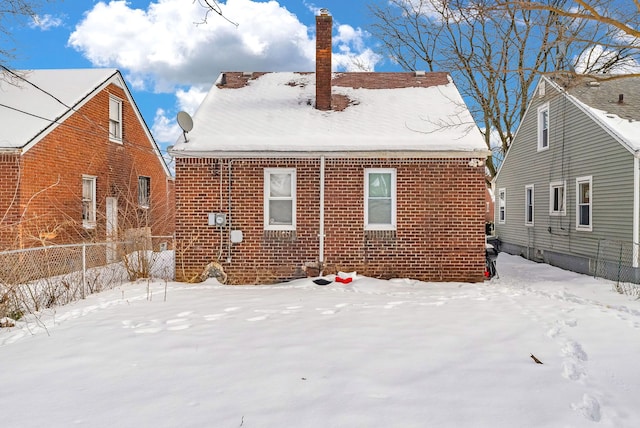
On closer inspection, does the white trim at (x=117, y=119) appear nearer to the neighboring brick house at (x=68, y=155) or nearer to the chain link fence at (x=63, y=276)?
the neighboring brick house at (x=68, y=155)

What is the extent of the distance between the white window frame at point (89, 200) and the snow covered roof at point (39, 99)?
246 cm

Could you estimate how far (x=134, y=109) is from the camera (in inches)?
725

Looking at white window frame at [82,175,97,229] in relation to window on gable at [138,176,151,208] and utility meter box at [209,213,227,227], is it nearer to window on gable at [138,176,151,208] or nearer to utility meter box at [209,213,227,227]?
window on gable at [138,176,151,208]

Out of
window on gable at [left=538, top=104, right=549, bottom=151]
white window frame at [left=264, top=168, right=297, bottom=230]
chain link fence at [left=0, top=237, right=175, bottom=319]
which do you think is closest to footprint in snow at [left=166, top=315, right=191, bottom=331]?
chain link fence at [left=0, top=237, right=175, bottom=319]

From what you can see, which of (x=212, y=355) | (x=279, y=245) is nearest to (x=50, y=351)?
(x=212, y=355)

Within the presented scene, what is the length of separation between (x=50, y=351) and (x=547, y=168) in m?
16.7

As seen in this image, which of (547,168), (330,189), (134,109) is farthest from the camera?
(134,109)

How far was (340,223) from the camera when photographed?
11.0m

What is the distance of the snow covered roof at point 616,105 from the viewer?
12.8m

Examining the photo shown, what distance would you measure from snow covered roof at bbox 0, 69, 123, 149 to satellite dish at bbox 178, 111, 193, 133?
12.3 ft

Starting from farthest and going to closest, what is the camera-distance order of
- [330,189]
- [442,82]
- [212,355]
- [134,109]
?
1. [134,109]
2. [442,82]
3. [330,189]
4. [212,355]

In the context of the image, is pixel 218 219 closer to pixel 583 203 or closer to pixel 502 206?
pixel 583 203

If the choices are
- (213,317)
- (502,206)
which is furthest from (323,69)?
(502,206)

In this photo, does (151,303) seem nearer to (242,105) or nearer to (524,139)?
(242,105)
